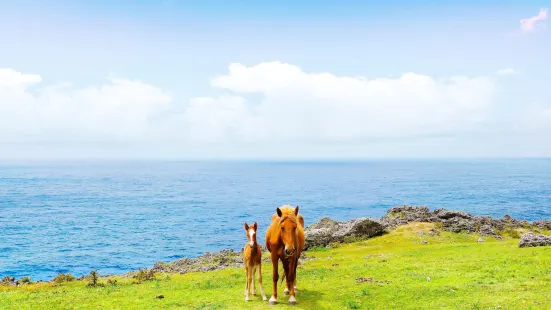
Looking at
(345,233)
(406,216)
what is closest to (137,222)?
(345,233)

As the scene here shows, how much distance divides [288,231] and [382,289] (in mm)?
6636

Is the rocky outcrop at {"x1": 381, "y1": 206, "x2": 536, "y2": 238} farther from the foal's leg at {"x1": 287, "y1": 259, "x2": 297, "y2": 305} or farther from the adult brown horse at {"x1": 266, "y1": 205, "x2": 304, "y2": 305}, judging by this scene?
the adult brown horse at {"x1": 266, "y1": 205, "x2": 304, "y2": 305}

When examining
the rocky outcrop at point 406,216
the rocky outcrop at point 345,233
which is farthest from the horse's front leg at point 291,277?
the rocky outcrop at point 406,216

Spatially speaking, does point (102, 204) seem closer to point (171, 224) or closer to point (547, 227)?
point (171, 224)

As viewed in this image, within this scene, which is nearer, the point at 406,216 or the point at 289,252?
the point at 289,252

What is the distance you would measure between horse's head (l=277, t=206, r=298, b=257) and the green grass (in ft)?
9.16

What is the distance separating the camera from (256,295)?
65.6ft

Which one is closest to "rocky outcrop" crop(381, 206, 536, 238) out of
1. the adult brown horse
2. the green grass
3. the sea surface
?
the green grass

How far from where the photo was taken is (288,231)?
56.3 ft

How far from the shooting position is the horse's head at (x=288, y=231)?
55.6 feet

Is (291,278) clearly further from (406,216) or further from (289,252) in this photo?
(406,216)

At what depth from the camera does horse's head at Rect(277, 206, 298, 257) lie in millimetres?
16938

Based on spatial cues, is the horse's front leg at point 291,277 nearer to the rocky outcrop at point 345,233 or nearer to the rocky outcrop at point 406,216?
the rocky outcrop at point 345,233

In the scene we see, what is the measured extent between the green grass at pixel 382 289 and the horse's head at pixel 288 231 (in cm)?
279
